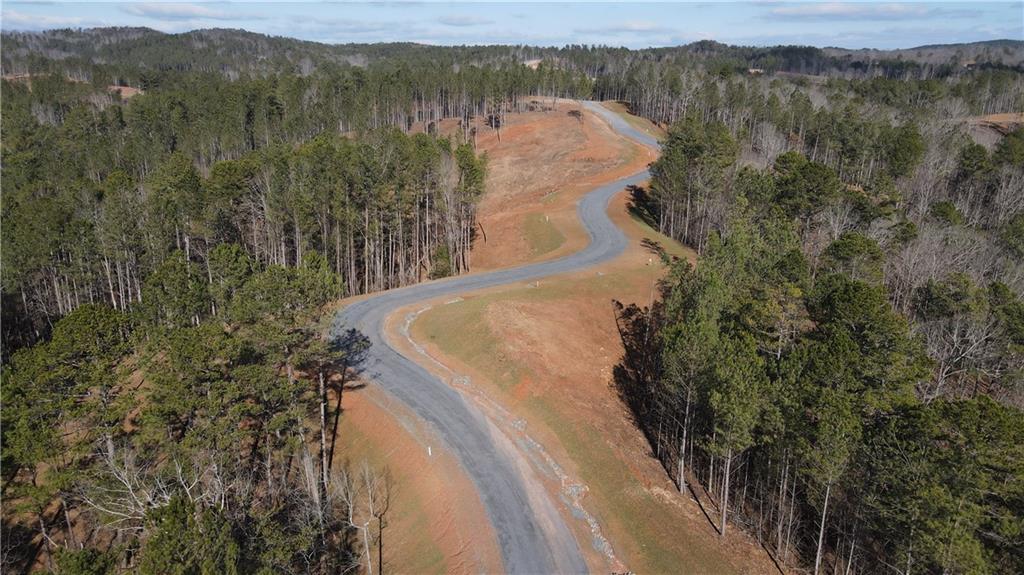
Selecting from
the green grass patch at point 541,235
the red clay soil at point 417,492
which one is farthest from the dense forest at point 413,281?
the green grass patch at point 541,235

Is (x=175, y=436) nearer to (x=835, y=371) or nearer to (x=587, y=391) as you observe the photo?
(x=587, y=391)

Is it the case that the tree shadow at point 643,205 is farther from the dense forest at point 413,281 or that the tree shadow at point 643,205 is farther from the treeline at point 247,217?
the treeline at point 247,217

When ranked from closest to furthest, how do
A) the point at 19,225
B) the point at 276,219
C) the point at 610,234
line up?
the point at 19,225, the point at 276,219, the point at 610,234

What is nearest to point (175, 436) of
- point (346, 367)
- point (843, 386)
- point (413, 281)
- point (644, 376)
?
point (346, 367)

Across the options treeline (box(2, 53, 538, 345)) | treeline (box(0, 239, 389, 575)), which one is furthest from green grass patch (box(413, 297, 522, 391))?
treeline (box(2, 53, 538, 345))

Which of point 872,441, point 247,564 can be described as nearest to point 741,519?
point 872,441

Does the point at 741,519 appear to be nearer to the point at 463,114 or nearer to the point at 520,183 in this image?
the point at 520,183
